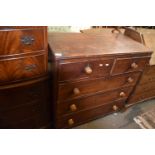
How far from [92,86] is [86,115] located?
403 mm

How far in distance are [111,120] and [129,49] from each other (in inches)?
34.8

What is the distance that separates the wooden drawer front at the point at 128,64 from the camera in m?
1.12

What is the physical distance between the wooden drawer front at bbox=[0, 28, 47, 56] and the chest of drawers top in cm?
13

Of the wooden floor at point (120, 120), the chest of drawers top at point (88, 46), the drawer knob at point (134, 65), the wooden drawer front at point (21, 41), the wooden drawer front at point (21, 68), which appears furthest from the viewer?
the wooden floor at point (120, 120)

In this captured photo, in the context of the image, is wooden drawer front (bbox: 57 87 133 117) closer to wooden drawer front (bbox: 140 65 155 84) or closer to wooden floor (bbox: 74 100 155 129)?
wooden drawer front (bbox: 140 65 155 84)

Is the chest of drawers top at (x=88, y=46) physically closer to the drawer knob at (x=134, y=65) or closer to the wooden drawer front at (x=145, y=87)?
the drawer knob at (x=134, y=65)

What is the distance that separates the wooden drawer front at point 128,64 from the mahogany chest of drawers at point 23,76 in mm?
540

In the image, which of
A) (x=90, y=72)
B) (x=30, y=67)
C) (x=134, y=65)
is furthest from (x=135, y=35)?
(x=30, y=67)

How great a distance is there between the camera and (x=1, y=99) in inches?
36.5

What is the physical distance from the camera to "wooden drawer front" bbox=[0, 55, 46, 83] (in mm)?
828

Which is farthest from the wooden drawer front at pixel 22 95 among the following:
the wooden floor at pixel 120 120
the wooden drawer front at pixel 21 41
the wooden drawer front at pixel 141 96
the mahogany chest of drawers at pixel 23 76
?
the wooden drawer front at pixel 141 96

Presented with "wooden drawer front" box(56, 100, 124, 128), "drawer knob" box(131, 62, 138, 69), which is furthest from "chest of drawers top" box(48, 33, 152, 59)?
"wooden drawer front" box(56, 100, 124, 128)
